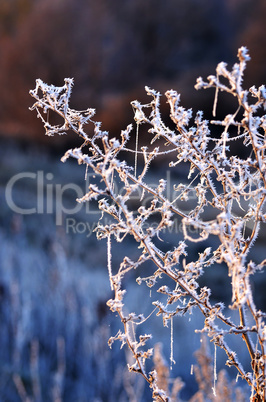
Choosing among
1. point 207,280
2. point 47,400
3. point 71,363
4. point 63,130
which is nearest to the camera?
point 63,130

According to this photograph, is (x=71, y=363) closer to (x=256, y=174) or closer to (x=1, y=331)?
(x=1, y=331)

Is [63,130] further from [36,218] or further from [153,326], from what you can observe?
[36,218]

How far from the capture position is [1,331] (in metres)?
7.15

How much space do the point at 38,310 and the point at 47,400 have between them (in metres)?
2.93

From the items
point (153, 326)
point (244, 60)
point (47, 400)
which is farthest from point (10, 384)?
point (244, 60)

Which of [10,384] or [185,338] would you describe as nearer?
[10,384]

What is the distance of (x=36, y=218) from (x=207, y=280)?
19.1 feet

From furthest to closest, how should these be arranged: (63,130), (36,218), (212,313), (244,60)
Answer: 1. (36,218)
2. (63,130)
3. (212,313)
4. (244,60)

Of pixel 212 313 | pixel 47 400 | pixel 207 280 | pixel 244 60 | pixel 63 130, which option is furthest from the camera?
pixel 207 280

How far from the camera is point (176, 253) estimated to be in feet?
3.42

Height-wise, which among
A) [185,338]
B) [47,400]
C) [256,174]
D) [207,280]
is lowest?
[47,400]

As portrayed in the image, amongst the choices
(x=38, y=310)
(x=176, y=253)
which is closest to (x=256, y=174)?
(x=176, y=253)

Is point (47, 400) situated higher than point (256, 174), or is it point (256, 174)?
point (256, 174)

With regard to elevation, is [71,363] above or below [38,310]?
below
